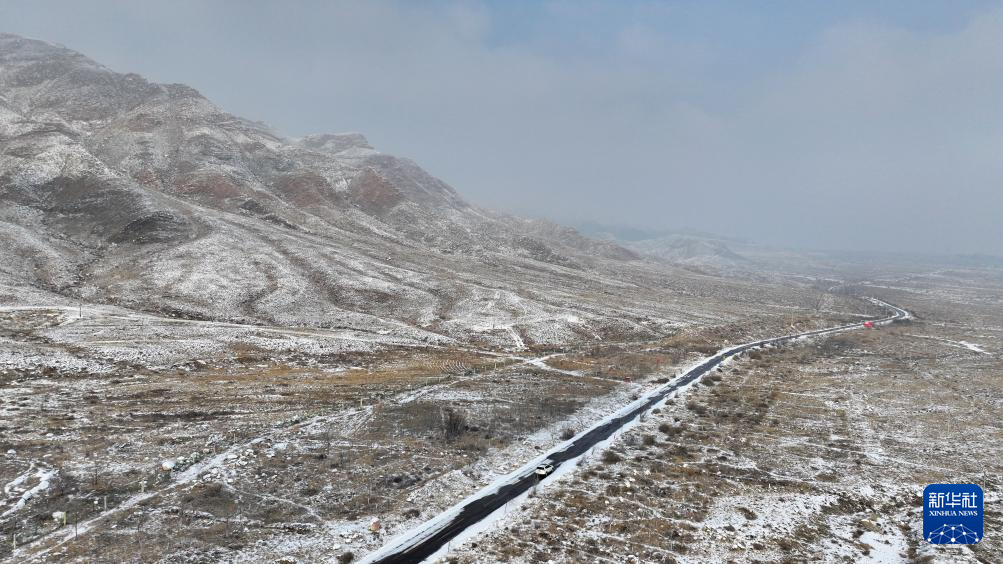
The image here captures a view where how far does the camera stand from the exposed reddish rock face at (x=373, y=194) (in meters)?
166

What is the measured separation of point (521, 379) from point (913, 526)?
32.6 m

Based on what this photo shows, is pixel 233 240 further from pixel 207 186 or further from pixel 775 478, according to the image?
pixel 775 478

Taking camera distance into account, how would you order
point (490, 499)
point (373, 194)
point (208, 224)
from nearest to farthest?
point (490, 499)
point (208, 224)
point (373, 194)

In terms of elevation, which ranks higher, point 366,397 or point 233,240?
point 233,240

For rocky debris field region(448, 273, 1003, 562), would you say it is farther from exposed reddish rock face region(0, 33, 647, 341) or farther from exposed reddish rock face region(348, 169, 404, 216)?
exposed reddish rock face region(348, 169, 404, 216)
